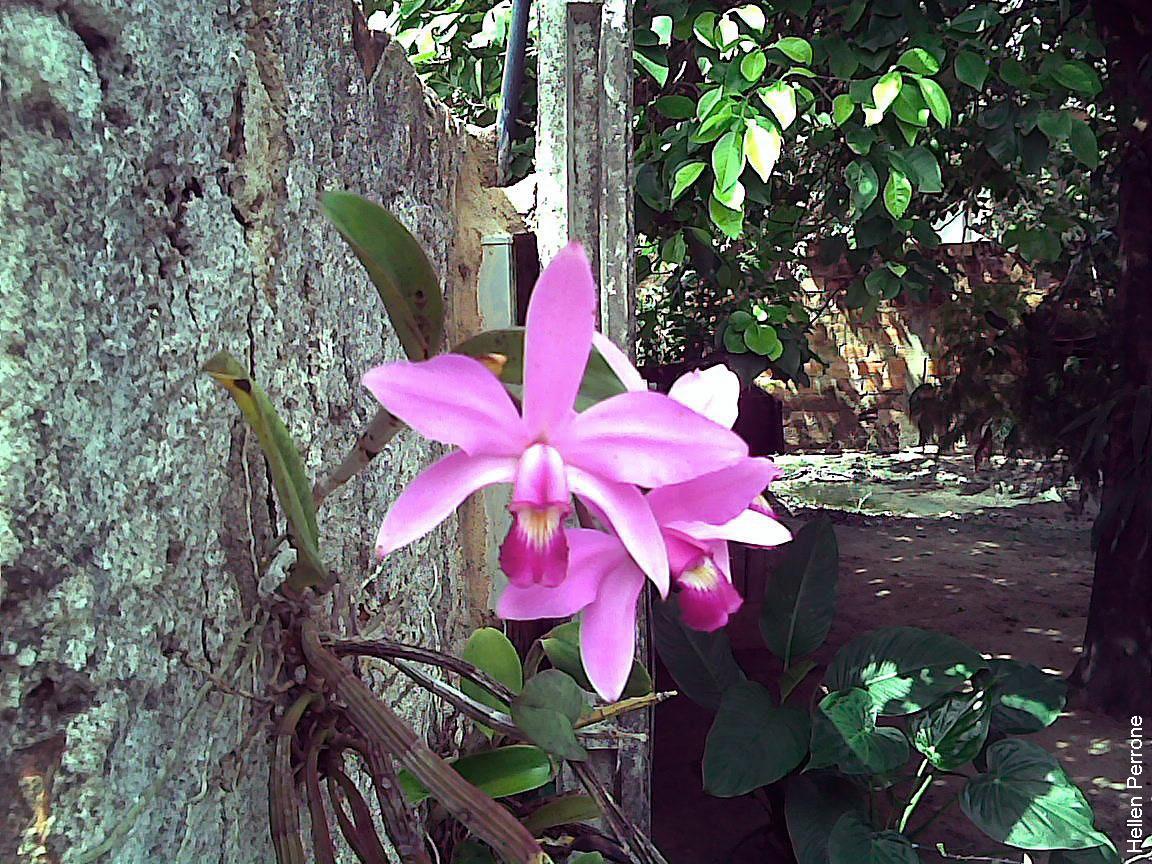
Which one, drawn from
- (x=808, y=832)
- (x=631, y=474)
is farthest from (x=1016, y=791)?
(x=631, y=474)

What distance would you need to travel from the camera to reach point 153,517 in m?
0.39

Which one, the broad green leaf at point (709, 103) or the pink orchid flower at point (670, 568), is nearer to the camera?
the pink orchid flower at point (670, 568)

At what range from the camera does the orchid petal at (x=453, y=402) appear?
0.30 metres

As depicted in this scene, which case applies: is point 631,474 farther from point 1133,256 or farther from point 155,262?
point 1133,256

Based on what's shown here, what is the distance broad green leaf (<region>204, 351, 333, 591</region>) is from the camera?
33 cm

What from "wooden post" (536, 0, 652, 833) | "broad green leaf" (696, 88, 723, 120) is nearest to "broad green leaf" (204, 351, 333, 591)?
"wooden post" (536, 0, 652, 833)

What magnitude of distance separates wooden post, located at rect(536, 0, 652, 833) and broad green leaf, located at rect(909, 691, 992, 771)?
66 centimetres

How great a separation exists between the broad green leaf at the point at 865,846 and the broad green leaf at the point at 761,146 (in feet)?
3.12

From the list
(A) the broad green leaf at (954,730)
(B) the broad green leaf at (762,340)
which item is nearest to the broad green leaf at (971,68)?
(B) the broad green leaf at (762,340)

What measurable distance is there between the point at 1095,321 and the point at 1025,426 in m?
0.42

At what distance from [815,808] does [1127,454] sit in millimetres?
1712

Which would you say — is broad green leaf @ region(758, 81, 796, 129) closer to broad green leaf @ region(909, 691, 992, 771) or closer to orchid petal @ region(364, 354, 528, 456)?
broad green leaf @ region(909, 691, 992, 771)

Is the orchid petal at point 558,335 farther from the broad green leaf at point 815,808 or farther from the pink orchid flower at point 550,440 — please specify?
the broad green leaf at point 815,808

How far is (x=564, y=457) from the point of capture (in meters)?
0.32
